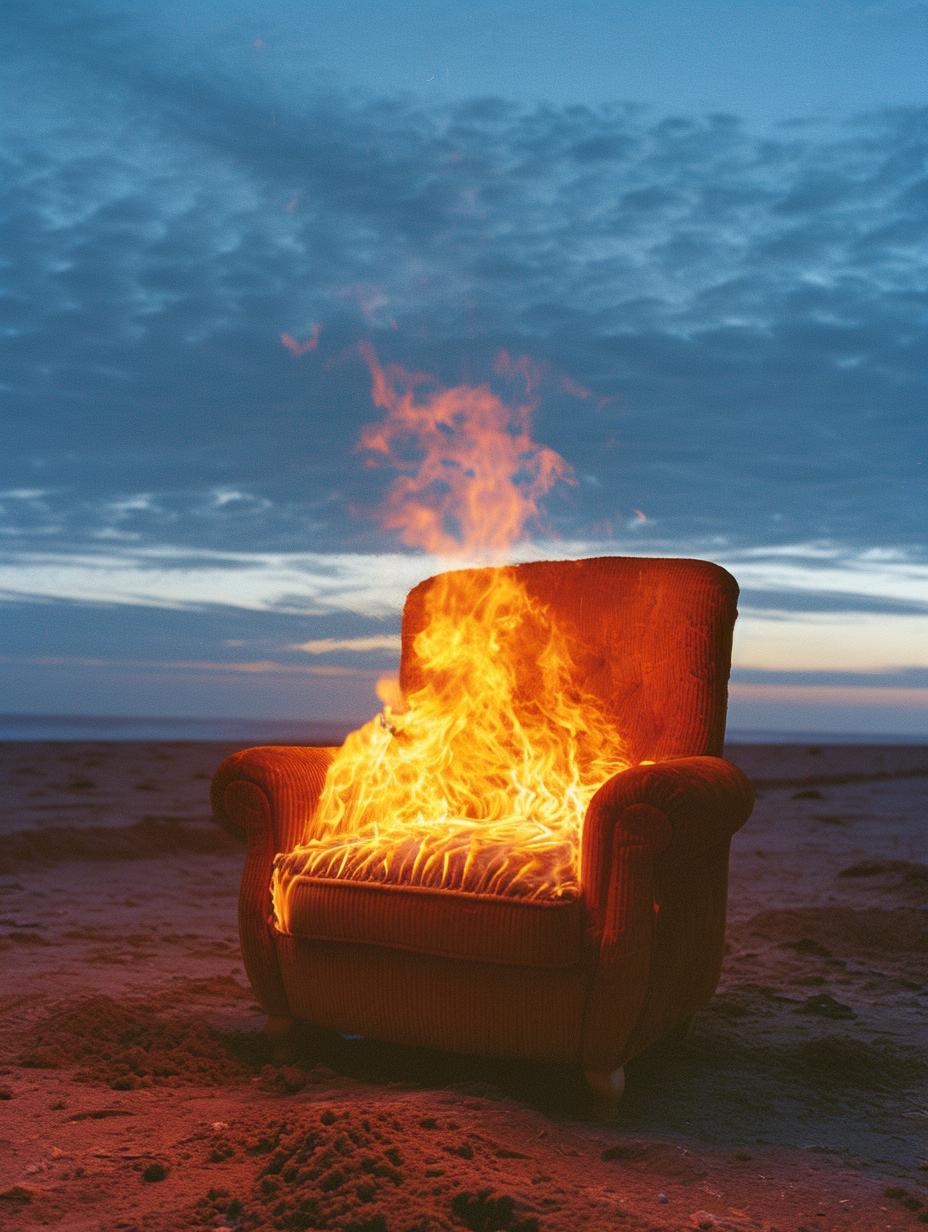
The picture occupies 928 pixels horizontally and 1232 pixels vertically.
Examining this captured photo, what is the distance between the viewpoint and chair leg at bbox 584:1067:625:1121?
2611 mm

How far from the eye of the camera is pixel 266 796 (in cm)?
315

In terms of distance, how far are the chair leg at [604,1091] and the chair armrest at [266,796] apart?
1095 millimetres

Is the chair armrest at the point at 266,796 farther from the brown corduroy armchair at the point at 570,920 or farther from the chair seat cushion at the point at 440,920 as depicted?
the chair seat cushion at the point at 440,920

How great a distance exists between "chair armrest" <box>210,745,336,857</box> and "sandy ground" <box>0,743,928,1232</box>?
648mm

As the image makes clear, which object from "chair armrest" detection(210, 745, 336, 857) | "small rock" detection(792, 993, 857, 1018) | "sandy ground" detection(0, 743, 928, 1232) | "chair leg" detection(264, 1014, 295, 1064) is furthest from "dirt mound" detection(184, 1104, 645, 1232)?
"small rock" detection(792, 993, 857, 1018)

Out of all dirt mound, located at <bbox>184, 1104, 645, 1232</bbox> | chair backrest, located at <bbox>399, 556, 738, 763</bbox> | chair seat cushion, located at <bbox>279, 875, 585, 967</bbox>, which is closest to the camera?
dirt mound, located at <bbox>184, 1104, 645, 1232</bbox>

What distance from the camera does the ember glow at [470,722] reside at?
282 centimetres

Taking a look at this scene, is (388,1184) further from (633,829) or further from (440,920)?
(633,829)

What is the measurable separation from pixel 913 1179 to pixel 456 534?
105 inches

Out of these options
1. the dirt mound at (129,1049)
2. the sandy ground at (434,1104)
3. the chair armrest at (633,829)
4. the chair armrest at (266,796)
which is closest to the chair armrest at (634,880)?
the chair armrest at (633,829)

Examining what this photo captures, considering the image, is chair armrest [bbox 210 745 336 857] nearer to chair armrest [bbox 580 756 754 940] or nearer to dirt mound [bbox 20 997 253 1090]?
dirt mound [bbox 20 997 253 1090]

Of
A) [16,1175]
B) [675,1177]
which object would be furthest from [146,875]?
[675,1177]

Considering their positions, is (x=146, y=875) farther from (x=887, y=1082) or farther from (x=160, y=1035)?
(x=887, y=1082)

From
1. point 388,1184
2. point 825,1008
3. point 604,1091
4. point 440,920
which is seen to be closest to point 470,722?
point 440,920
